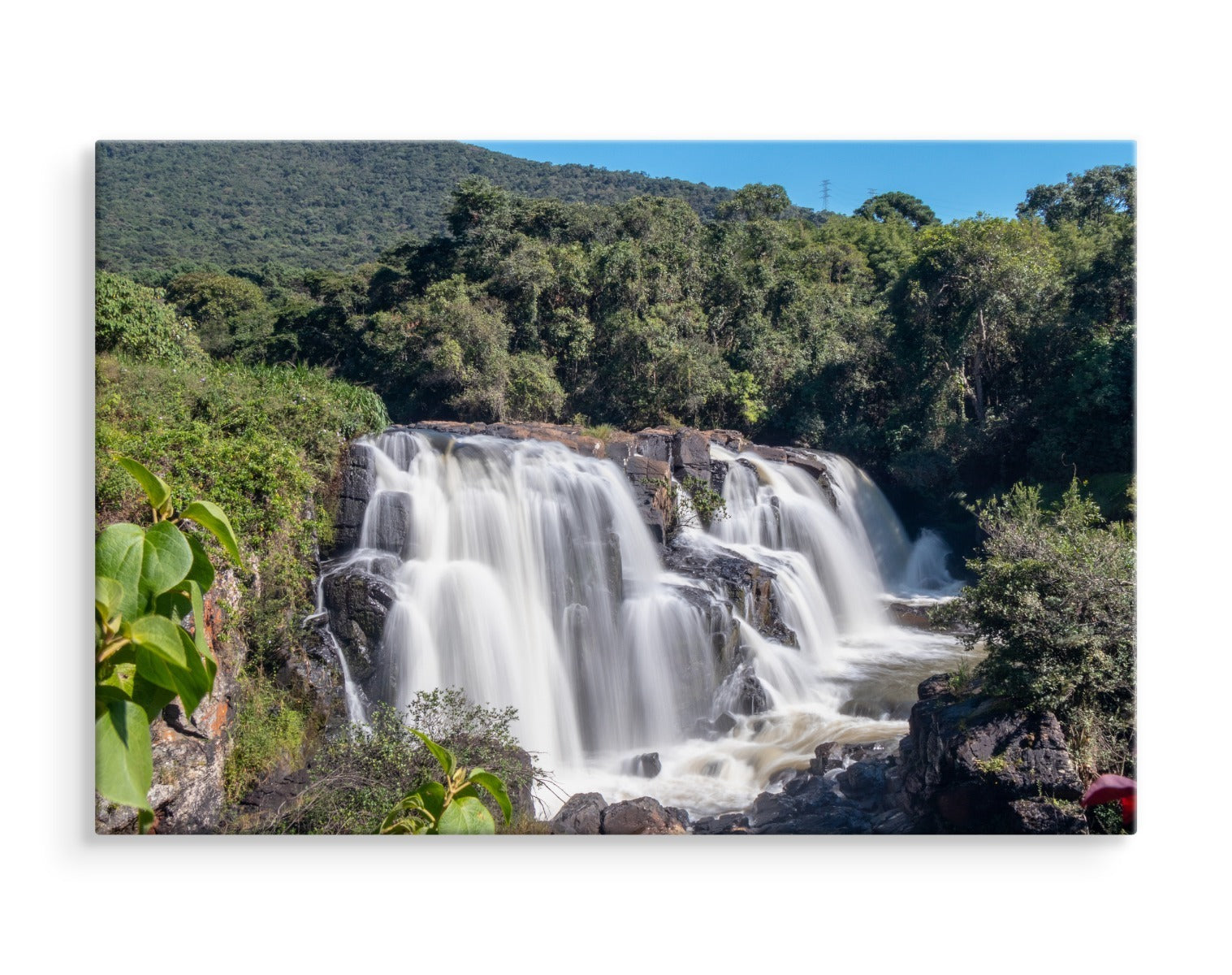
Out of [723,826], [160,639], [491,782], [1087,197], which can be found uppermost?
[1087,197]

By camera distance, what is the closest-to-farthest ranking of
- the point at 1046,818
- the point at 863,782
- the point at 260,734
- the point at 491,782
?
the point at 491,782 < the point at 1046,818 < the point at 260,734 < the point at 863,782

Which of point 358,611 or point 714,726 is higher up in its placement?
point 358,611

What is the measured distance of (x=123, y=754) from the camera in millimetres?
1139

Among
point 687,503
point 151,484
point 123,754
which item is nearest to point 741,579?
point 687,503

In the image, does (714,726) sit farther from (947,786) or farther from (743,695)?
(947,786)

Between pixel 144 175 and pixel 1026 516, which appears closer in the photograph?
pixel 144 175

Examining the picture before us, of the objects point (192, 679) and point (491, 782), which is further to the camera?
point (491, 782)

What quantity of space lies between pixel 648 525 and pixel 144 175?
100 inches

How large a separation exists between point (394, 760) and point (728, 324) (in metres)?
2.53

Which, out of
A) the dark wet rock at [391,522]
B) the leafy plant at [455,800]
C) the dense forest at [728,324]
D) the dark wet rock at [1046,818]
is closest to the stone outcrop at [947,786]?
the dark wet rock at [1046,818]

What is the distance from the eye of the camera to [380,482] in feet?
13.7

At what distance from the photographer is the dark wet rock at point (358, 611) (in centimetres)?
379
